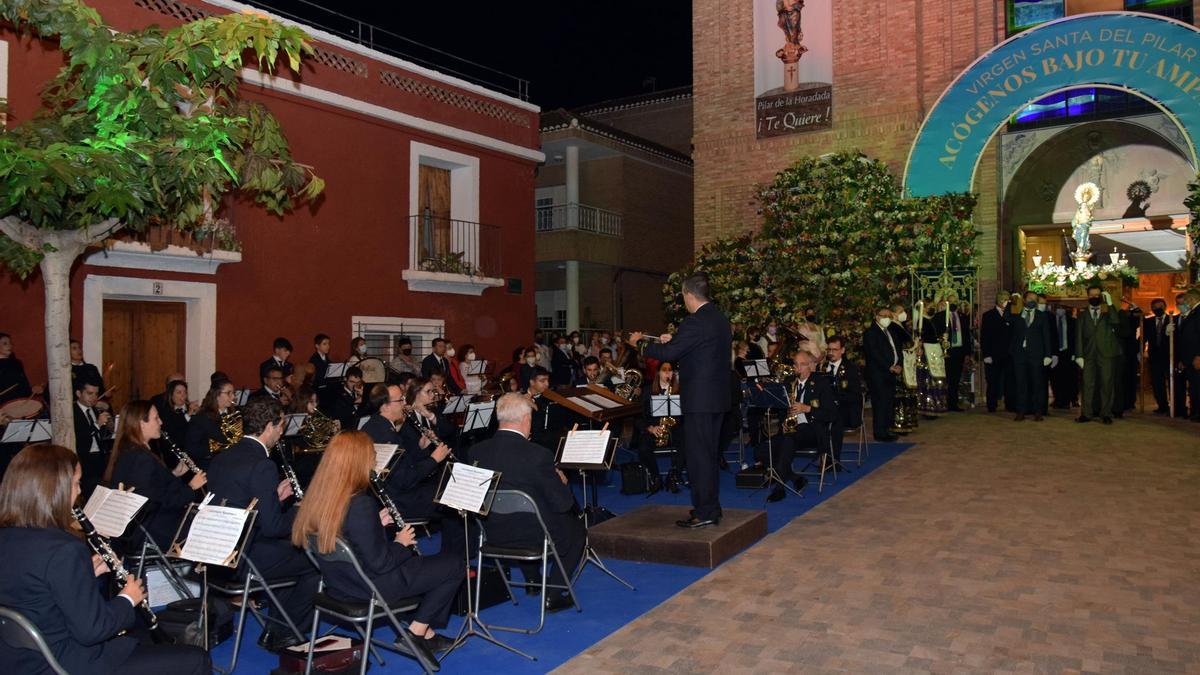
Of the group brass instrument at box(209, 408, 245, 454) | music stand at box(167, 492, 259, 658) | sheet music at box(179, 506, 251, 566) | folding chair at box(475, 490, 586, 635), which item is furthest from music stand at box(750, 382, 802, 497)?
sheet music at box(179, 506, 251, 566)

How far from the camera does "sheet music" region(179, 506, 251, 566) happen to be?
15.1ft

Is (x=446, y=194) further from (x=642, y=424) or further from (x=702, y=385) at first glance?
(x=702, y=385)

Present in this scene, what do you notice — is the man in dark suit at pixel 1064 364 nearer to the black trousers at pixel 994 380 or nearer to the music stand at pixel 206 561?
the black trousers at pixel 994 380

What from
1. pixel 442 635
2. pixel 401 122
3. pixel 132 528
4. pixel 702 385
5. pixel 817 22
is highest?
pixel 817 22

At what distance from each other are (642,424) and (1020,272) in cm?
1319

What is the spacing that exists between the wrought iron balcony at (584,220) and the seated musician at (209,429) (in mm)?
16868

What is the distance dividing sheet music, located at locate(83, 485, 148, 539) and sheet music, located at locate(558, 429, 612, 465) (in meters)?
2.94

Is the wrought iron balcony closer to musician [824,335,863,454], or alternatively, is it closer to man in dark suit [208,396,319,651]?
musician [824,335,863,454]

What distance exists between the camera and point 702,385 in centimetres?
763

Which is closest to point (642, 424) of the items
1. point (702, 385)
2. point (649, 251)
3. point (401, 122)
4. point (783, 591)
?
point (702, 385)

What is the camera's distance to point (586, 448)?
274 inches

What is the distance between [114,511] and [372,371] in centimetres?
945

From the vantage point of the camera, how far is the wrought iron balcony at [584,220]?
2584 centimetres

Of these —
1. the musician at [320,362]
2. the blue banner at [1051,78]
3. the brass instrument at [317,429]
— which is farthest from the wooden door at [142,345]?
the blue banner at [1051,78]
